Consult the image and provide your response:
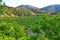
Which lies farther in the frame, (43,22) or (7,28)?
(7,28)

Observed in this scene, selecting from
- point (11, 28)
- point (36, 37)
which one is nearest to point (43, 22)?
point (36, 37)

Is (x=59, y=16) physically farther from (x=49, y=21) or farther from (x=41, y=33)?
(x=41, y=33)

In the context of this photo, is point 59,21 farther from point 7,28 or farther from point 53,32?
point 7,28

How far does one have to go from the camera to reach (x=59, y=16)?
14906mm

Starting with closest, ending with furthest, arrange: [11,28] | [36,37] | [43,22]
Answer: [36,37], [43,22], [11,28]

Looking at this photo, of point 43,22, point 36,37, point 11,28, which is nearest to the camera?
point 36,37

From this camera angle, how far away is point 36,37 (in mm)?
13891

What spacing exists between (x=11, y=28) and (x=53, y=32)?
10.8m

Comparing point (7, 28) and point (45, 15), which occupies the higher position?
point (45, 15)

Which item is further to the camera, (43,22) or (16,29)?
(16,29)

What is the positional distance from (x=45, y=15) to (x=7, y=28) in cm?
1021

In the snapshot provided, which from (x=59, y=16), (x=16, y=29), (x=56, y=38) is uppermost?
(x=59, y=16)

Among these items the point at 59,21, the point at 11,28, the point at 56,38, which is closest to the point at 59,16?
the point at 59,21

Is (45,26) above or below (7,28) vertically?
above
